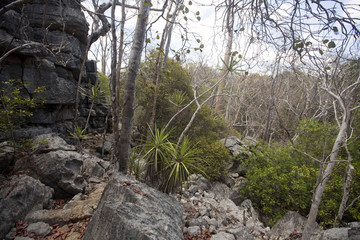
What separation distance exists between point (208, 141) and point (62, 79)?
5.29 metres

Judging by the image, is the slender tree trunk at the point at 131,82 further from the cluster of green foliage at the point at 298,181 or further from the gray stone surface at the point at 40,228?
the cluster of green foliage at the point at 298,181

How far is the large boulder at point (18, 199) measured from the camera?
7.70 ft

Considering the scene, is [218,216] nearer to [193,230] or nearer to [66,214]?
[193,230]

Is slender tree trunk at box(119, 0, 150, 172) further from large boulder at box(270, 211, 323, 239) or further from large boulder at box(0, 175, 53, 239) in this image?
large boulder at box(270, 211, 323, 239)

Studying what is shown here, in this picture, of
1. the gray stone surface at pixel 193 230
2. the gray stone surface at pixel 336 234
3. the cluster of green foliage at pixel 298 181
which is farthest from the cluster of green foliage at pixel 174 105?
the gray stone surface at pixel 336 234

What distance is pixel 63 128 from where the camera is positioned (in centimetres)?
580

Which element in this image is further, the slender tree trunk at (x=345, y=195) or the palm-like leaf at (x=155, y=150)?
the slender tree trunk at (x=345, y=195)

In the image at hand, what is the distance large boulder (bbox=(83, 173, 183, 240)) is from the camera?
69.6 inches

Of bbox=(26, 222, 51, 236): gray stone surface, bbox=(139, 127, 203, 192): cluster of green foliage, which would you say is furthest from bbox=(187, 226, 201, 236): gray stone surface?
bbox=(26, 222, 51, 236): gray stone surface

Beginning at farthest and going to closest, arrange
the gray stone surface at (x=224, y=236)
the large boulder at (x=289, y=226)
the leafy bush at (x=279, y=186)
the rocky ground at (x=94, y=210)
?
1. the leafy bush at (x=279, y=186)
2. the large boulder at (x=289, y=226)
3. the gray stone surface at (x=224, y=236)
4. the rocky ground at (x=94, y=210)

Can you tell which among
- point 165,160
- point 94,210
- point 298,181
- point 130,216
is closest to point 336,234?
point 298,181

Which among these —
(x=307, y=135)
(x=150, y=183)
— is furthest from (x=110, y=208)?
(x=307, y=135)

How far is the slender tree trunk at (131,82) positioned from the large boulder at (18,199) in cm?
129

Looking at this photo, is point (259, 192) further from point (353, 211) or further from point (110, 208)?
point (110, 208)
